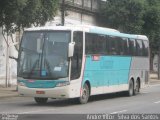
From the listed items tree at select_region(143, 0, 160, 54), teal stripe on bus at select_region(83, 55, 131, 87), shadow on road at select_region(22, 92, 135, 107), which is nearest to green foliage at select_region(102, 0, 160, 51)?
tree at select_region(143, 0, 160, 54)

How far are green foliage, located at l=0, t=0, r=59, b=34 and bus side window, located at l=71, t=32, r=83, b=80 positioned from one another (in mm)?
2949

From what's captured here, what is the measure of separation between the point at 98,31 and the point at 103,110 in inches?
220

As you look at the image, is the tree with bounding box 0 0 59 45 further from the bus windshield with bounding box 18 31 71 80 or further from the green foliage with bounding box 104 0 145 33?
the green foliage with bounding box 104 0 145 33

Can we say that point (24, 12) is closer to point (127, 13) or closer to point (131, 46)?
point (131, 46)

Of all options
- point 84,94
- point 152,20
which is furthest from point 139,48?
point 152,20

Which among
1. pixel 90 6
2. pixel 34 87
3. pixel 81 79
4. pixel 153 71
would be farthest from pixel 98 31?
pixel 153 71

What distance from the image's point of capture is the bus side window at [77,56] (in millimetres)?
22141

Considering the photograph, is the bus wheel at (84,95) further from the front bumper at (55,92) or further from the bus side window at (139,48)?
the bus side window at (139,48)

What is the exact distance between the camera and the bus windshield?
21750mm

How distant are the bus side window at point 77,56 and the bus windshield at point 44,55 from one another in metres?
0.42

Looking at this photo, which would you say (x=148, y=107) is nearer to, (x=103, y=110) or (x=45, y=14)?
(x=103, y=110)

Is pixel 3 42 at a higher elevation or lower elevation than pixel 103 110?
higher

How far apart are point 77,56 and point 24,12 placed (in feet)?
14.7

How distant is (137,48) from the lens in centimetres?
2989
